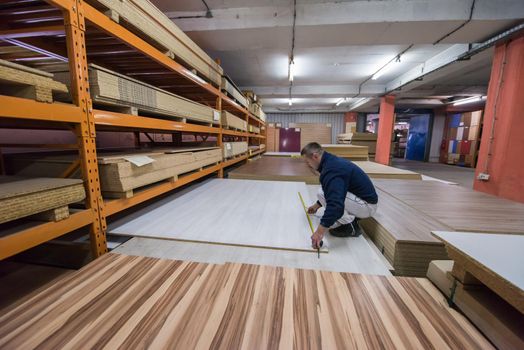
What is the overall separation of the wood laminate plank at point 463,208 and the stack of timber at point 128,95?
135 inches

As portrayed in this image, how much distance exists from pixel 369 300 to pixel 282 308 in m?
0.53

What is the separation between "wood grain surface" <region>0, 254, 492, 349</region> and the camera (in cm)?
101

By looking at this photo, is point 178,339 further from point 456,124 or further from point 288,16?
point 456,124

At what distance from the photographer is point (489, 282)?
102 cm

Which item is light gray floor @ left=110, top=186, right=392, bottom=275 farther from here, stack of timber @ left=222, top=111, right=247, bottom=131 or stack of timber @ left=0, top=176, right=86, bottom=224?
stack of timber @ left=222, top=111, right=247, bottom=131

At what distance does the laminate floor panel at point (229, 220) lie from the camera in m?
2.08

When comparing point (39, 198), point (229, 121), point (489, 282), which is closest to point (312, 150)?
point (489, 282)

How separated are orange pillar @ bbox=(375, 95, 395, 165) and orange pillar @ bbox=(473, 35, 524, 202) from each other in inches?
229

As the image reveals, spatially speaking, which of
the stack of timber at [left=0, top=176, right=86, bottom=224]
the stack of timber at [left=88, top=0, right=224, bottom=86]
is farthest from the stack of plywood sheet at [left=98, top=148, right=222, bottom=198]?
the stack of timber at [left=88, top=0, right=224, bottom=86]

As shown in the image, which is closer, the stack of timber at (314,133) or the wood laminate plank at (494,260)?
the wood laminate plank at (494,260)

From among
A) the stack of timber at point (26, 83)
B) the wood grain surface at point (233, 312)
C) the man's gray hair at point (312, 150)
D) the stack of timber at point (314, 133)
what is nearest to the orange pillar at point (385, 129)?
the stack of timber at point (314, 133)

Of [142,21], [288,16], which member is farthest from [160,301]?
[288,16]

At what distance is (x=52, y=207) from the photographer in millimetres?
1399

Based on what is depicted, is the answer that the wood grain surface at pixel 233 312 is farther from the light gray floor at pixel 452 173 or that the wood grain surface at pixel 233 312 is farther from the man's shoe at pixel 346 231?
the light gray floor at pixel 452 173
